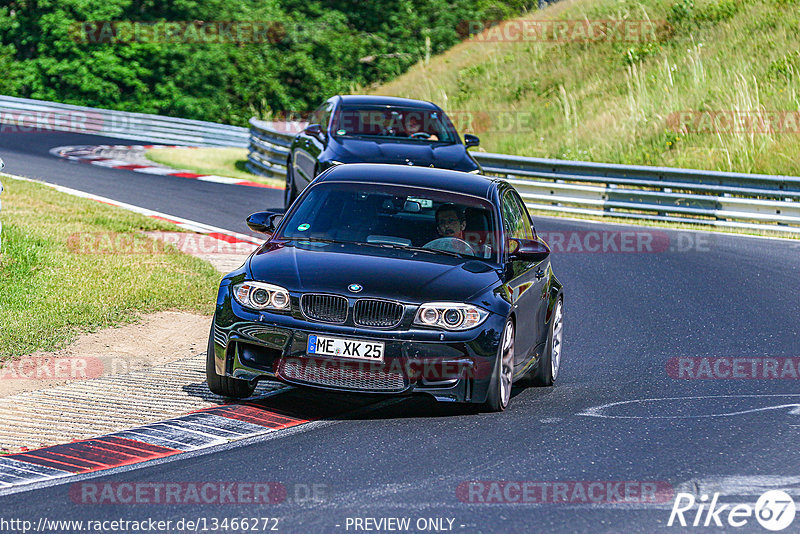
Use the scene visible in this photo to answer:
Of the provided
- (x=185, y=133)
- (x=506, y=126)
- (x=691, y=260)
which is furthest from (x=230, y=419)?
(x=185, y=133)

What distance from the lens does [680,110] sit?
28.4 m

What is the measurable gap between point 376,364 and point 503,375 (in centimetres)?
99

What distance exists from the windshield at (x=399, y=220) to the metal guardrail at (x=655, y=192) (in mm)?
12533

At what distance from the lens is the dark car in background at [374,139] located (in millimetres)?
15141

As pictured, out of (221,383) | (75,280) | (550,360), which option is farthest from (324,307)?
(75,280)

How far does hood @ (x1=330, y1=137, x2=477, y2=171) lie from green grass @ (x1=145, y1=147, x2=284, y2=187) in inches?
361

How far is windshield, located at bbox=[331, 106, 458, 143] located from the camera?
53.2 feet

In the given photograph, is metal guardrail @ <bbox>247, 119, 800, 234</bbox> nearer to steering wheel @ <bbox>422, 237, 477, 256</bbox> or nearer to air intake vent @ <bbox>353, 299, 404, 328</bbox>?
steering wheel @ <bbox>422, 237, 477, 256</bbox>

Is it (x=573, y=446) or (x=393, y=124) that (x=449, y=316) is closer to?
(x=573, y=446)

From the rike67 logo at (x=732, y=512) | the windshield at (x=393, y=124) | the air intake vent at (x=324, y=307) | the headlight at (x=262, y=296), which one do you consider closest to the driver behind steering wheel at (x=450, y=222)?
the air intake vent at (x=324, y=307)

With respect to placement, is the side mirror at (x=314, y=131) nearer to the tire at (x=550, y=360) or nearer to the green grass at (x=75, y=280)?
the green grass at (x=75, y=280)

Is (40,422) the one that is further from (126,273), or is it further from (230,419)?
(126,273)

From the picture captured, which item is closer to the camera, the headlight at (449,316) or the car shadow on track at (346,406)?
the headlight at (449,316)

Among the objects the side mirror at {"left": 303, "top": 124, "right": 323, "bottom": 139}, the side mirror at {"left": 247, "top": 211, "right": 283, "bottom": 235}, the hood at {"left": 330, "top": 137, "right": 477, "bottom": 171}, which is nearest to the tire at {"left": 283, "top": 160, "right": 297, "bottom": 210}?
the side mirror at {"left": 303, "top": 124, "right": 323, "bottom": 139}
